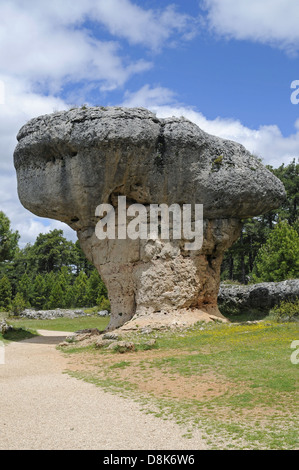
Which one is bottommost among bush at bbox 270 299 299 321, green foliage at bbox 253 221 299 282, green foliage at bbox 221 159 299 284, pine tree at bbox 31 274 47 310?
pine tree at bbox 31 274 47 310

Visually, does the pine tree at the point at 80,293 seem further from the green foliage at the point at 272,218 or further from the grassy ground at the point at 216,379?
the grassy ground at the point at 216,379

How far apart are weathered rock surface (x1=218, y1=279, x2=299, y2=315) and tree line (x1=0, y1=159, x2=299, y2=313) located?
8839mm

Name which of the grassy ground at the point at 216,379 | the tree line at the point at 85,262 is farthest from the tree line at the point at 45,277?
the grassy ground at the point at 216,379

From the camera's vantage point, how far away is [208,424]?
788cm

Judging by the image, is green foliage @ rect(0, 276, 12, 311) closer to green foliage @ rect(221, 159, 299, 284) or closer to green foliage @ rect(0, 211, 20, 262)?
green foliage @ rect(0, 211, 20, 262)

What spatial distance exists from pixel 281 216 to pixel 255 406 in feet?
146

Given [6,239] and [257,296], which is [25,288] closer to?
[6,239]

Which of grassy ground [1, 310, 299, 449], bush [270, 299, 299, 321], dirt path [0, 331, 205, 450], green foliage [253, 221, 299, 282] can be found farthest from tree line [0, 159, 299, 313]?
dirt path [0, 331, 205, 450]

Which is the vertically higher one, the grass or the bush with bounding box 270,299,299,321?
the bush with bounding box 270,299,299,321

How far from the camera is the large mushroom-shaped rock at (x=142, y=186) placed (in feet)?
62.5

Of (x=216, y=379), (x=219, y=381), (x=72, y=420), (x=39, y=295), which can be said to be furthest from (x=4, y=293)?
(x=72, y=420)

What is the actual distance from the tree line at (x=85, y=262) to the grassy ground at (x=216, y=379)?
1814 cm

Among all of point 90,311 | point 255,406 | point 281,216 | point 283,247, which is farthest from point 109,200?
point 281,216

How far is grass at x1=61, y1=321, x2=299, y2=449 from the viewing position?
7605 millimetres
